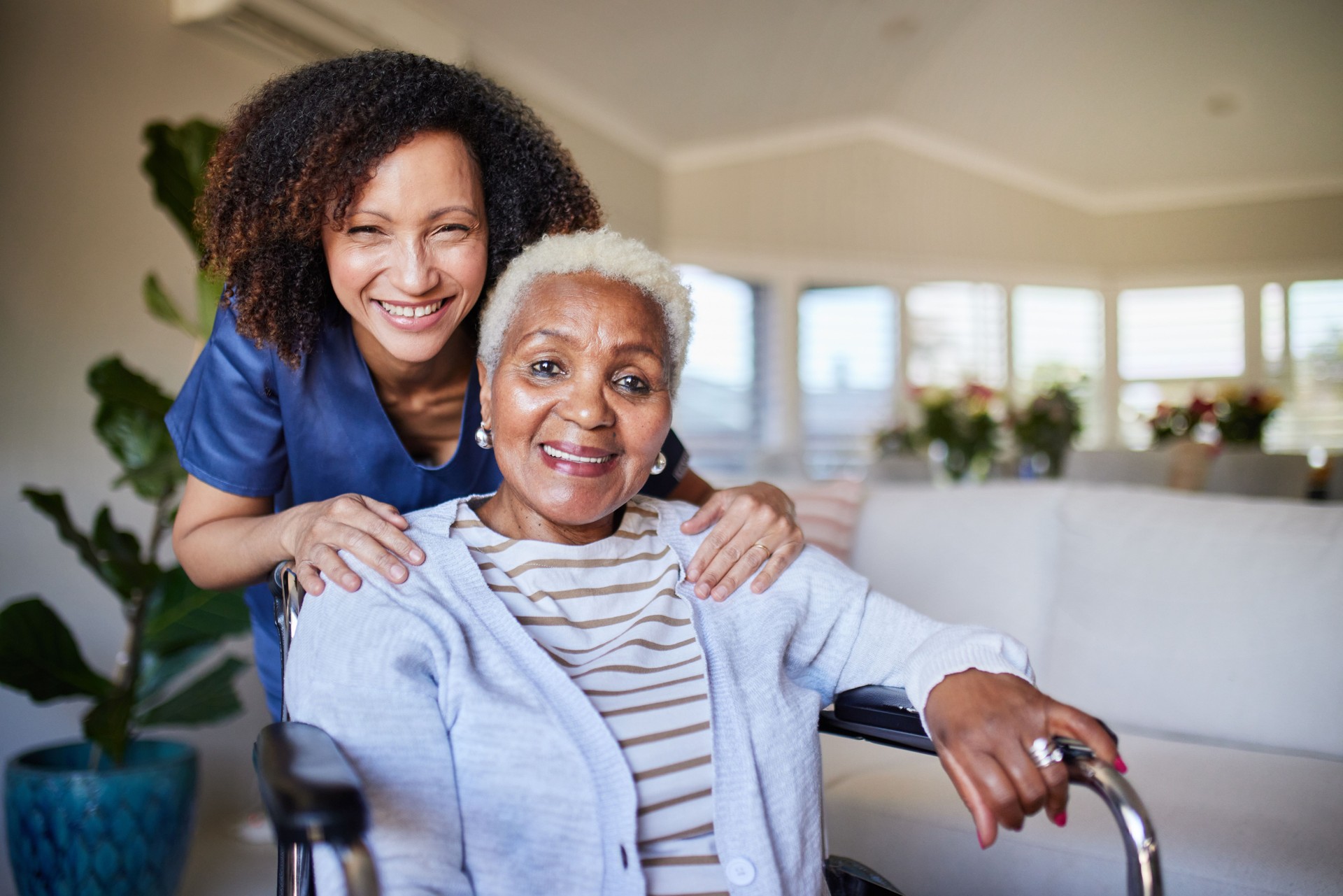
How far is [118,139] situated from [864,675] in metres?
2.55

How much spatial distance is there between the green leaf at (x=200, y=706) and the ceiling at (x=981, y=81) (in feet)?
9.60

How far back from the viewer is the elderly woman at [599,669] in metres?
0.98

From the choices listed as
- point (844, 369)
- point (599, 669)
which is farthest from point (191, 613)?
point (844, 369)

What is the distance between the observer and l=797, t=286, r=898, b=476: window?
6809 millimetres

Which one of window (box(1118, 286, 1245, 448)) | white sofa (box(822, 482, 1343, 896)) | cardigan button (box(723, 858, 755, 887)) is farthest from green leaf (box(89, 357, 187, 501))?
window (box(1118, 286, 1245, 448))

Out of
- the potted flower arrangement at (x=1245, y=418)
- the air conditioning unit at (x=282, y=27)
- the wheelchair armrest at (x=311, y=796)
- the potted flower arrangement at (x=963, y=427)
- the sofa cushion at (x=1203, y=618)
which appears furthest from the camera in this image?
the potted flower arrangement at (x=963, y=427)

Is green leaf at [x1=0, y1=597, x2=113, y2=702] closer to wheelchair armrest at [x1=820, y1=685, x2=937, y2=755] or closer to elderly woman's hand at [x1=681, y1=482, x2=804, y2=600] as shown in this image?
elderly woman's hand at [x1=681, y1=482, x2=804, y2=600]

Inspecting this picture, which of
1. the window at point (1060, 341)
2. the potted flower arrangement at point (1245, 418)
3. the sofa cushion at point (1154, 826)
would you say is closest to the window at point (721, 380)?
the window at point (1060, 341)

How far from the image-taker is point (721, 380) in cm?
638

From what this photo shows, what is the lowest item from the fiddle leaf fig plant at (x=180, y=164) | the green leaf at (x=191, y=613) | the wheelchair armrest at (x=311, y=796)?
the green leaf at (x=191, y=613)

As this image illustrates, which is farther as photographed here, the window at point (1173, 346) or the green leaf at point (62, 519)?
the window at point (1173, 346)

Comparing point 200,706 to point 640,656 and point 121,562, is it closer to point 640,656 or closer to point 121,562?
point 121,562

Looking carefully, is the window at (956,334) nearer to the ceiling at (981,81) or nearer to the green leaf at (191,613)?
the ceiling at (981,81)

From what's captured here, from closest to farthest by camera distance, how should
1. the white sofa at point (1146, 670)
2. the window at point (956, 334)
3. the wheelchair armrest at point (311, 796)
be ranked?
the wheelchair armrest at point (311, 796), the white sofa at point (1146, 670), the window at point (956, 334)
